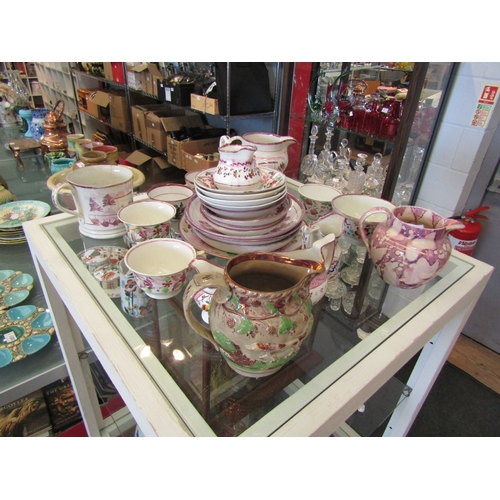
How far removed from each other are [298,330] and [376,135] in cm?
119

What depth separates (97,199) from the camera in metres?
0.71

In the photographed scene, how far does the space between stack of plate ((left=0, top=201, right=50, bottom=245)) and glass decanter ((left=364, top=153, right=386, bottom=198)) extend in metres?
1.15

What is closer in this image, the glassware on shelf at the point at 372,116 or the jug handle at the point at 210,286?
the jug handle at the point at 210,286

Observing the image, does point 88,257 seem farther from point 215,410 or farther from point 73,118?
point 73,118

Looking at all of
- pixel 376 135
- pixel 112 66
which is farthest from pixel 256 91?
pixel 112 66

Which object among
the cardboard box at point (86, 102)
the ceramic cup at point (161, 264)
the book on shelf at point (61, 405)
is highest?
the ceramic cup at point (161, 264)

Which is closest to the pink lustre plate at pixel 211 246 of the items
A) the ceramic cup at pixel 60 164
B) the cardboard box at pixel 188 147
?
the ceramic cup at pixel 60 164

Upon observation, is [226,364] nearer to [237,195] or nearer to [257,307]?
[257,307]

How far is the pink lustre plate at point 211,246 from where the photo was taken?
0.61 meters

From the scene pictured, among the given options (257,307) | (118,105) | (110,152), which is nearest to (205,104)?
(110,152)

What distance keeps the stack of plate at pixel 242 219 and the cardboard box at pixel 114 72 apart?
2544mm

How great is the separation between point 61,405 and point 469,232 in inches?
60.9

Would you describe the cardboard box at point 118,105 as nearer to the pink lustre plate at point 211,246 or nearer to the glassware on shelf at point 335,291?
the pink lustre plate at point 211,246

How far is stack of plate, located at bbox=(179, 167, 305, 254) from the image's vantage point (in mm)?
586
